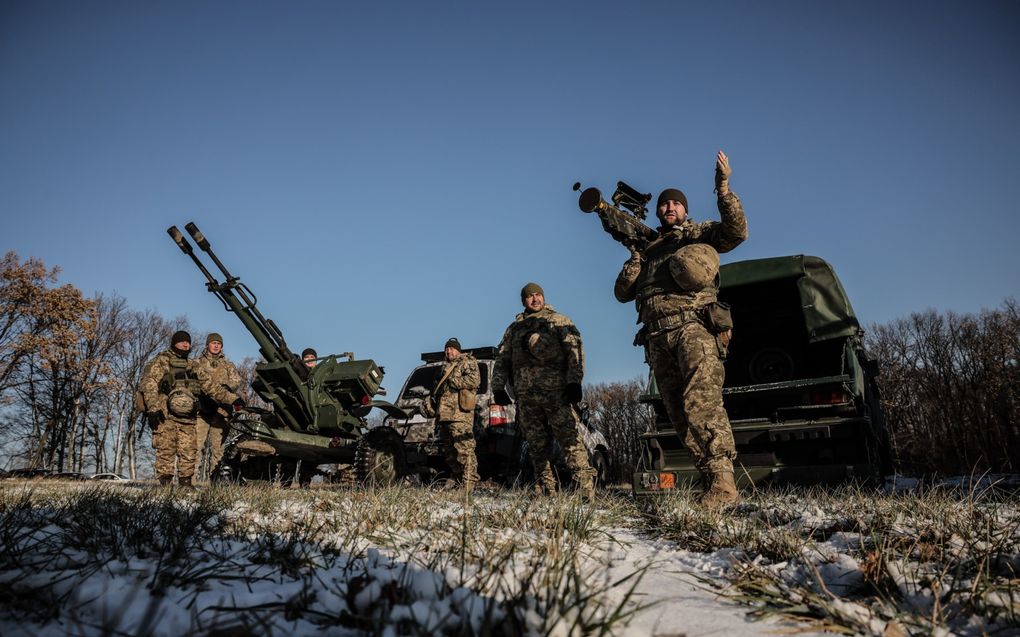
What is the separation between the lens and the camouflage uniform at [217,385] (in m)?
7.17

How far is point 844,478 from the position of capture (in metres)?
4.55

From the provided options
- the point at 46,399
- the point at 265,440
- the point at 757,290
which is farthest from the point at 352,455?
the point at 46,399

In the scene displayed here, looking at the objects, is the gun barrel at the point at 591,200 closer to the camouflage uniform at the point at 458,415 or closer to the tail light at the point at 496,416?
the camouflage uniform at the point at 458,415

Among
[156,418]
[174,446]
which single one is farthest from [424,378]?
[156,418]

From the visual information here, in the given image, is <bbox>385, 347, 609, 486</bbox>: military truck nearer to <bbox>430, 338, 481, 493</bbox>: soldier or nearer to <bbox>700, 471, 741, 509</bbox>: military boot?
<bbox>430, 338, 481, 493</bbox>: soldier

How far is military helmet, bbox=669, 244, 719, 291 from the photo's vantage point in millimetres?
3875

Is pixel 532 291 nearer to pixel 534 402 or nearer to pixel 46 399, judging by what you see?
pixel 534 402

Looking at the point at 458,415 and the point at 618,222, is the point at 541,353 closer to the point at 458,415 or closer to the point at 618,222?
the point at 618,222

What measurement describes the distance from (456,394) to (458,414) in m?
0.25

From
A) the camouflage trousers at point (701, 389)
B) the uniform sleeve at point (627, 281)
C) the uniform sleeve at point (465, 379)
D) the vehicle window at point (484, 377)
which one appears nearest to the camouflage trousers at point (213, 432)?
the uniform sleeve at point (465, 379)

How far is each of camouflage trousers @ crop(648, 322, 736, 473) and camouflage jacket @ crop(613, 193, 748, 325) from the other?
19cm

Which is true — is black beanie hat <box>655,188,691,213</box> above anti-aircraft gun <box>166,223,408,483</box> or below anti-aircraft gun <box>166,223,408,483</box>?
above

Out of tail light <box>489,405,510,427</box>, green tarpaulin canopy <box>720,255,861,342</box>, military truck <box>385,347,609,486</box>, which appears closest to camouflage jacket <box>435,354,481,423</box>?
military truck <box>385,347,609,486</box>

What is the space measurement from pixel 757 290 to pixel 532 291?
8.44ft
